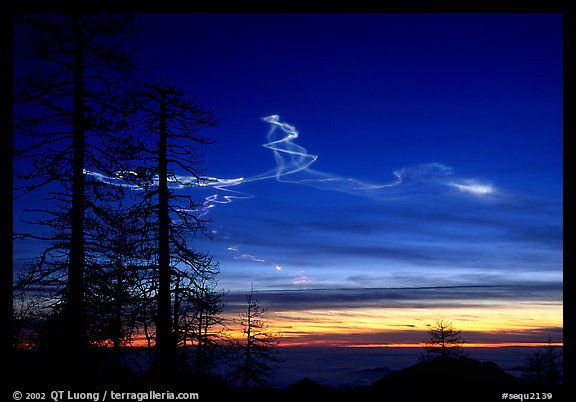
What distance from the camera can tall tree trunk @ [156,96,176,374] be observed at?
16.7 m

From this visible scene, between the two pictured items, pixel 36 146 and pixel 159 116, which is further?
pixel 159 116

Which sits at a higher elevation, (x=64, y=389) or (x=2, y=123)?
(x=2, y=123)

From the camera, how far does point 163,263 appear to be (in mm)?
17172

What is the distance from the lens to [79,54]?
13.8 meters

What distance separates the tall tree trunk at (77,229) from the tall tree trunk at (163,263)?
2.96m

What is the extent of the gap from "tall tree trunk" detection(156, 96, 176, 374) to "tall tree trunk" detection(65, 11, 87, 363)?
2.96 meters

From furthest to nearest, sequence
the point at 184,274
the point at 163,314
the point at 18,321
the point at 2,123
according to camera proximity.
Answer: the point at 18,321 < the point at 184,274 < the point at 163,314 < the point at 2,123

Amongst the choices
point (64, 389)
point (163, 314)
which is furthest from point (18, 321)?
point (64, 389)

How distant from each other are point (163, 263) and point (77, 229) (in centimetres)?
360

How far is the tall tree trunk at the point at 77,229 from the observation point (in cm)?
1373

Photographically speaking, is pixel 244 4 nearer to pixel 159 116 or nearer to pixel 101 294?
pixel 159 116

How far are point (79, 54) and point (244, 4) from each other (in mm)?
8705

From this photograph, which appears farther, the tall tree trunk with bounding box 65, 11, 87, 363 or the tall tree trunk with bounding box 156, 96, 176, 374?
the tall tree trunk with bounding box 156, 96, 176, 374

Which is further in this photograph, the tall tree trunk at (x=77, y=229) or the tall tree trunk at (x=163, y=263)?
the tall tree trunk at (x=163, y=263)
